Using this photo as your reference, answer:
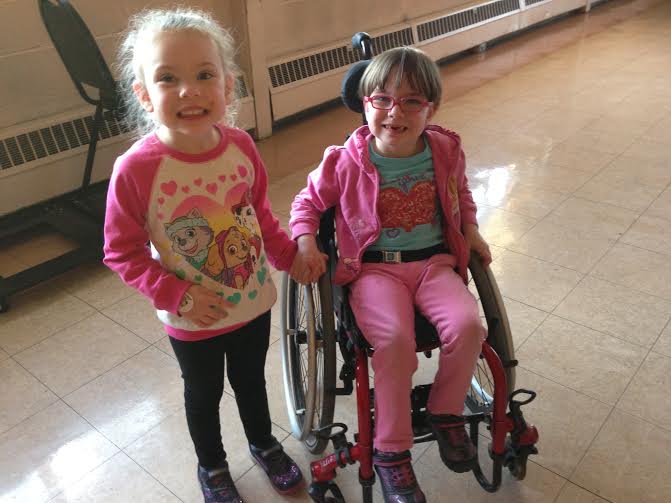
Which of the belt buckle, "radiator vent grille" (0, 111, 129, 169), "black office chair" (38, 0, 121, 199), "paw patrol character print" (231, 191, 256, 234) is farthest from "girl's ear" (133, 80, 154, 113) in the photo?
"radiator vent grille" (0, 111, 129, 169)

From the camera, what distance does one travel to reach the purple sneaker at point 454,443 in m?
1.16

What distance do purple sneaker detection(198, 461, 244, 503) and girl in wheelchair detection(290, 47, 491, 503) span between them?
1.25 ft

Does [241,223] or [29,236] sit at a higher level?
[241,223]

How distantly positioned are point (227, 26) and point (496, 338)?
268 centimetres

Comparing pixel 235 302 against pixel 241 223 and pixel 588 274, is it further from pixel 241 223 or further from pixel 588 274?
pixel 588 274

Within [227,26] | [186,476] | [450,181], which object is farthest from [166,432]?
[227,26]

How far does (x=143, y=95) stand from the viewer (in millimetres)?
979

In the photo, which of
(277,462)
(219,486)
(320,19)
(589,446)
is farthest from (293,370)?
(320,19)

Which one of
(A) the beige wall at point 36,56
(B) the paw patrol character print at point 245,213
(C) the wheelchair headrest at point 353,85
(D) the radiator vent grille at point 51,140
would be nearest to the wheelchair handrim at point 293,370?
(B) the paw patrol character print at point 245,213

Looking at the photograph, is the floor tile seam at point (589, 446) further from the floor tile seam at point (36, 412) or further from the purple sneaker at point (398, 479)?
the floor tile seam at point (36, 412)

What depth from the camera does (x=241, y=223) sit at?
3.51 feet

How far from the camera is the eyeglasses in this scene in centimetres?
121

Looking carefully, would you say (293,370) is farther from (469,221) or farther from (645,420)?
(645,420)

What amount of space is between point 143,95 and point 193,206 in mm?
204
